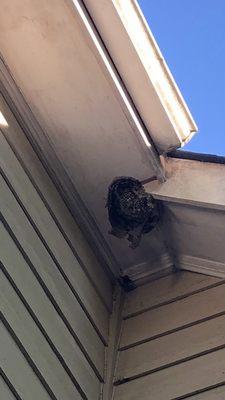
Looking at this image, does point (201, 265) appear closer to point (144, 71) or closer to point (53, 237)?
point (53, 237)

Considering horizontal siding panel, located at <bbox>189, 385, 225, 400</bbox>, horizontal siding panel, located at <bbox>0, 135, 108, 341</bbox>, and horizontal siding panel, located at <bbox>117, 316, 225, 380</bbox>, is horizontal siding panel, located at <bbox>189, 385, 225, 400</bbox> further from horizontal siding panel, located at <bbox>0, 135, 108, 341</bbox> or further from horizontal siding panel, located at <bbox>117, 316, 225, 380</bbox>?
horizontal siding panel, located at <bbox>0, 135, 108, 341</bbox>

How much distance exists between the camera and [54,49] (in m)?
3.25

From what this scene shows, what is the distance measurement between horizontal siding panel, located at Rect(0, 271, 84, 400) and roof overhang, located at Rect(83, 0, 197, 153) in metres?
1.03

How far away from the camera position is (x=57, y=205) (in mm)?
3422

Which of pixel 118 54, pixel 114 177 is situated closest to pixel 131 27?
pixel 118 54

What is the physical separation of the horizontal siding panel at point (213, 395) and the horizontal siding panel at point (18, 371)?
1.81 feet

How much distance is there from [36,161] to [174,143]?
0.58 m

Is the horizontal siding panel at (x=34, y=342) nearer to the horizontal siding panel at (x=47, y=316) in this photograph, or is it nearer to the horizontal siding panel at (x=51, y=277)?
the horizontal siding panel at (x=47, y=316)

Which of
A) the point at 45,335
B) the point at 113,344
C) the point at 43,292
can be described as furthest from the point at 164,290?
the point at 45,335

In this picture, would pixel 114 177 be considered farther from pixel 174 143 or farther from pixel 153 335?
pixel 153 335

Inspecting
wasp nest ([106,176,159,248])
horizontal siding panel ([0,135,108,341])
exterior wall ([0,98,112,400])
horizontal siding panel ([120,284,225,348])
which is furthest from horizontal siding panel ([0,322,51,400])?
wasp nest ([106,176,159,248])

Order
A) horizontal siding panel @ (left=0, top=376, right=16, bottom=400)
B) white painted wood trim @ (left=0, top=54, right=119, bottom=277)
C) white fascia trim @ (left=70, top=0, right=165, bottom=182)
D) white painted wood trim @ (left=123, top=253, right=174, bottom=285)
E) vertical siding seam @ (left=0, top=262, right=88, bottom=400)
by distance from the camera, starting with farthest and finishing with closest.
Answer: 1. white painted wood trim @ (left=123, top=253, right=174, bottom=285)
2. white painted wood trim @ (left=0, top=54, right=119, bottom=277)
3. white fascia trim @ (left=70, top=0, right=165, bottom=182)
4. vertical siding seam @ (left=0, top=262, right=88, bottom=400)
5. horizontal siding panel @ (left=0, top=376, right=16, bottom=400)

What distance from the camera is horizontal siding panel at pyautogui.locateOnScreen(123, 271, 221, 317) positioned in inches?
137

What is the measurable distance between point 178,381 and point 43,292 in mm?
586
